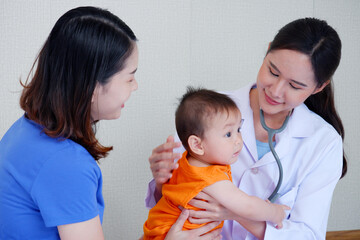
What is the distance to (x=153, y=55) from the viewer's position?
7.58 ft

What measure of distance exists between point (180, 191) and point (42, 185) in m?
0.48

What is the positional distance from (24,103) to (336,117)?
1240mm

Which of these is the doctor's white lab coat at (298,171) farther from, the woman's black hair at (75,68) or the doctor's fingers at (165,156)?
the woman's black hair at (75,68)

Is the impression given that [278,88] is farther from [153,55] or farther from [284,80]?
[153,55]

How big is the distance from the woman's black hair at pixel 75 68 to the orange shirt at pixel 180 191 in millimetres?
367

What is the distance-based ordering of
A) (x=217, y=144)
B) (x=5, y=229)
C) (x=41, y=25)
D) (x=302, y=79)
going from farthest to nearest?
(x=41, y=25) < (x=302, y=79) < (x=217, y=144) < (x=5, y=229)

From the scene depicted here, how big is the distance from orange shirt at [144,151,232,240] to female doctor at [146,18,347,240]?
5 centimetres

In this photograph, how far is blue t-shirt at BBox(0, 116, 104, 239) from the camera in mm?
947

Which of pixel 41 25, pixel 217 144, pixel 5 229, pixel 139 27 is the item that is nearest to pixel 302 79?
pixel 217 144

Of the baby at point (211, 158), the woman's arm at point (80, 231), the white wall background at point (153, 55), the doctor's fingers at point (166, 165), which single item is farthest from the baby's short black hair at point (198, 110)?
the white wall background at point (153, 55)

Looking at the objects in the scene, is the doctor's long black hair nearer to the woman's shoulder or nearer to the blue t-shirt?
the woman's shoulder

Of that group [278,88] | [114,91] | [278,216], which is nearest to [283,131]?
[278,88]

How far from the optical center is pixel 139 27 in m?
2.27

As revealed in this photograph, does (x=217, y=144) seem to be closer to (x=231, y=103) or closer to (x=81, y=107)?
(x=231, y=103)
